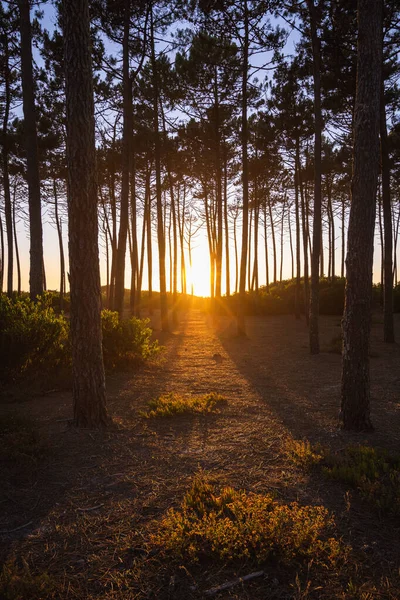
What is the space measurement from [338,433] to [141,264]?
20542 millimetres

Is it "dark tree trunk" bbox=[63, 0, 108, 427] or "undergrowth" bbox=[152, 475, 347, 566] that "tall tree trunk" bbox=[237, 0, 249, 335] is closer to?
"dark tree trunk" bbox=[63, 0, 108, 427]

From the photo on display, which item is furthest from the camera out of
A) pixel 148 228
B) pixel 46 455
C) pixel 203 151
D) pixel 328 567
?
pixel 148 228

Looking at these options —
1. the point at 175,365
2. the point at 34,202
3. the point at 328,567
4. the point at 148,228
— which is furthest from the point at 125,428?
the point at 148,228

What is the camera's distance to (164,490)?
3574mm

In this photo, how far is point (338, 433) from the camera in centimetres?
521

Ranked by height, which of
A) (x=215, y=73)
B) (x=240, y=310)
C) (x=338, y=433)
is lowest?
(x=338, y=433)

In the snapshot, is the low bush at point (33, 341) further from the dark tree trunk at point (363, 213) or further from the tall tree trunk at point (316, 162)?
the tall tree trunk at point (316, 162)

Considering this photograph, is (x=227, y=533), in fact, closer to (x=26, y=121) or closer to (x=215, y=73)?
(x=26, y=121)

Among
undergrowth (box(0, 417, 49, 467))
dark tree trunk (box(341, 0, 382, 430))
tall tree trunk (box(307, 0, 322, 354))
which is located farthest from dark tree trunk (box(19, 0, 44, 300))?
dark tree trunk (box(341, 0, 382, 430))

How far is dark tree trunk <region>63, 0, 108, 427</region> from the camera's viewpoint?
5.00 meters

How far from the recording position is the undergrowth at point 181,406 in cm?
589

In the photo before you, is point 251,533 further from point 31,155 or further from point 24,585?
point 31,155

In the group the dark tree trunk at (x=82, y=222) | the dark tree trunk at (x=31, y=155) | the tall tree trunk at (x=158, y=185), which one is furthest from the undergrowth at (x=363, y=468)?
the tall tree trunk at (x=158, y=185)

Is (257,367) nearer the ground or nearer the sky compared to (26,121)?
nearer the ground
